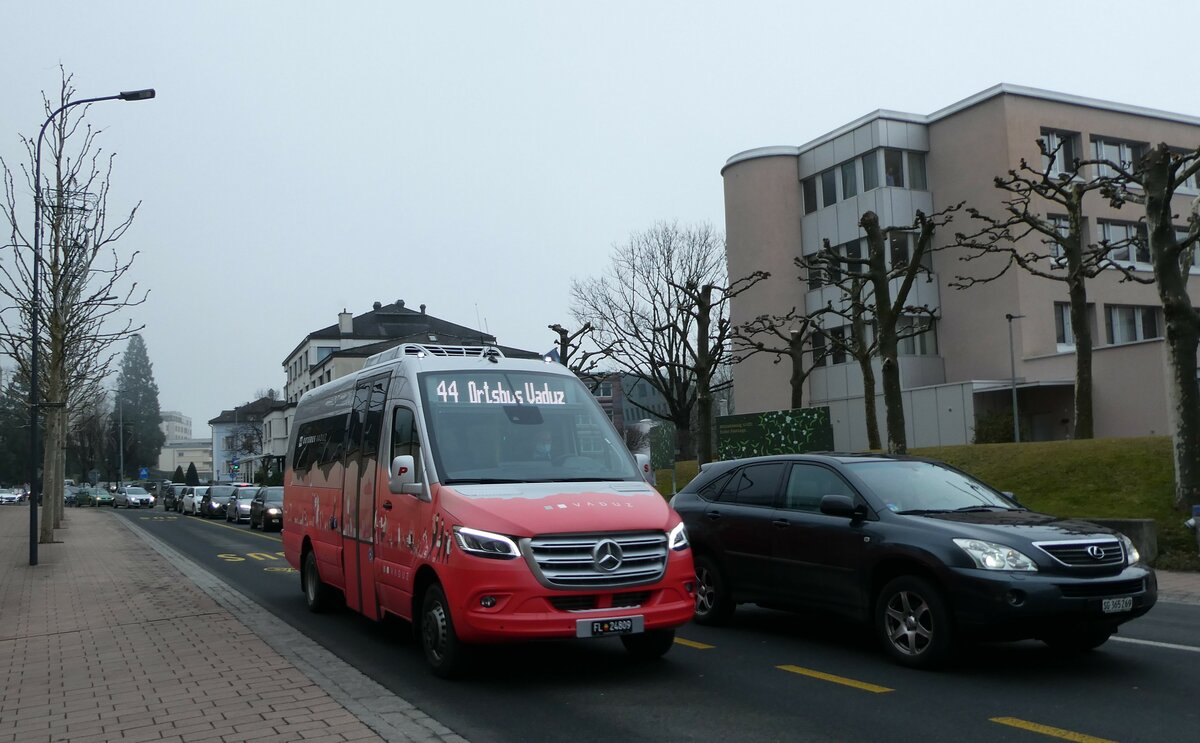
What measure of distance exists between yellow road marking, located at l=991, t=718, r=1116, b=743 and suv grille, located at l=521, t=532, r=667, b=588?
Answer: 2.53 meters

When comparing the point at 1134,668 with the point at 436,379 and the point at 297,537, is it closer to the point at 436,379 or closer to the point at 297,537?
the point at 436,379

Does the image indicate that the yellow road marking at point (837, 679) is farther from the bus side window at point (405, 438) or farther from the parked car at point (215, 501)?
the parked car at point (215, 501)

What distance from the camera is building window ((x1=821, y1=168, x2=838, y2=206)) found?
156ft

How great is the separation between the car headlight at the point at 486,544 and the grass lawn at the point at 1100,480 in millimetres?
11759

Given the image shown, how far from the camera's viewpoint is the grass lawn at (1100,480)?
16.8 meters

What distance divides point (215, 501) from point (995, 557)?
44.6 m

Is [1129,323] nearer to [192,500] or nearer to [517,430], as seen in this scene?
[517,430]

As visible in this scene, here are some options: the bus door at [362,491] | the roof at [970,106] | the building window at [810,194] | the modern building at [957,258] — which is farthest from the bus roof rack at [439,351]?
the building window at [810,194]

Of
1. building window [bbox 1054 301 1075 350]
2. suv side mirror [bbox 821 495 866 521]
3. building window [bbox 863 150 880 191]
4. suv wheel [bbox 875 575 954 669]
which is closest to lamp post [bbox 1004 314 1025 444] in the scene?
building window [bbox 1054 301 1075 350]

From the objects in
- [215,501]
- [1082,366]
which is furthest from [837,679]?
[215,501]

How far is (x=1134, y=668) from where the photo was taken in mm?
8016

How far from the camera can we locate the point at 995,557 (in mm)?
7680

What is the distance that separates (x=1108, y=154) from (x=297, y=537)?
41268 millimetres

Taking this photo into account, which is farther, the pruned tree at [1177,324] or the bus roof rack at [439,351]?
the pruned tree at [1177,324]
